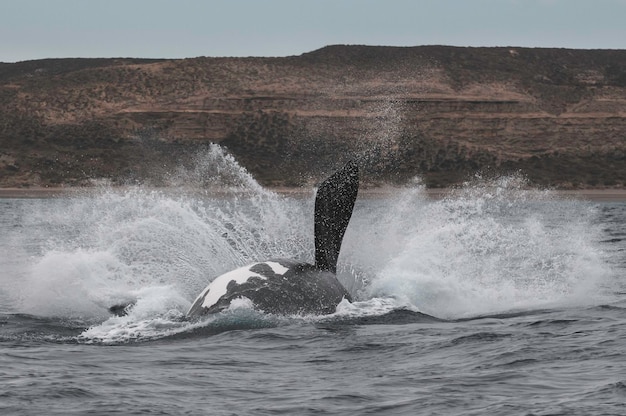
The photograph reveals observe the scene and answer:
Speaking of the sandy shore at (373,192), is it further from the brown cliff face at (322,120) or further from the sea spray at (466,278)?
the sea spray at (466,278)

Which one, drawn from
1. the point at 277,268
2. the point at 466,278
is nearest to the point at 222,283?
the point at 277,268

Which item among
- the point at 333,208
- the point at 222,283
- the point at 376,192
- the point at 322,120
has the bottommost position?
the point at 376,192

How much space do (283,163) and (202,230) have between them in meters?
76.6

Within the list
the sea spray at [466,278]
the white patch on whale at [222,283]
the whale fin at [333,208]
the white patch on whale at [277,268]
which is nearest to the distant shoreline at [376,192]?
the sea spray at [466,278]

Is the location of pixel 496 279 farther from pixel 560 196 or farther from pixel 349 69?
pixel 349 69

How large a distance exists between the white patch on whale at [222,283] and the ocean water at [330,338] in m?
0.34

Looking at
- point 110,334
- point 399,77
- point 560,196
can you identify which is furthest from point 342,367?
point 399,77

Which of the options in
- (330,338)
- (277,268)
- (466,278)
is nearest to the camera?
(330,338)

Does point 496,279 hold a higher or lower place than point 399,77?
lower

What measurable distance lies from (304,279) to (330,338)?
1.41m

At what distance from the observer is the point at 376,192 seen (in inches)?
3157

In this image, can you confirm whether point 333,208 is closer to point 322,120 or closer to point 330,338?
point 330,338

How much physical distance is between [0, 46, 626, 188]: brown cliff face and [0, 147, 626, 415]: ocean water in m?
67.7

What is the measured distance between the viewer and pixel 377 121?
102m
